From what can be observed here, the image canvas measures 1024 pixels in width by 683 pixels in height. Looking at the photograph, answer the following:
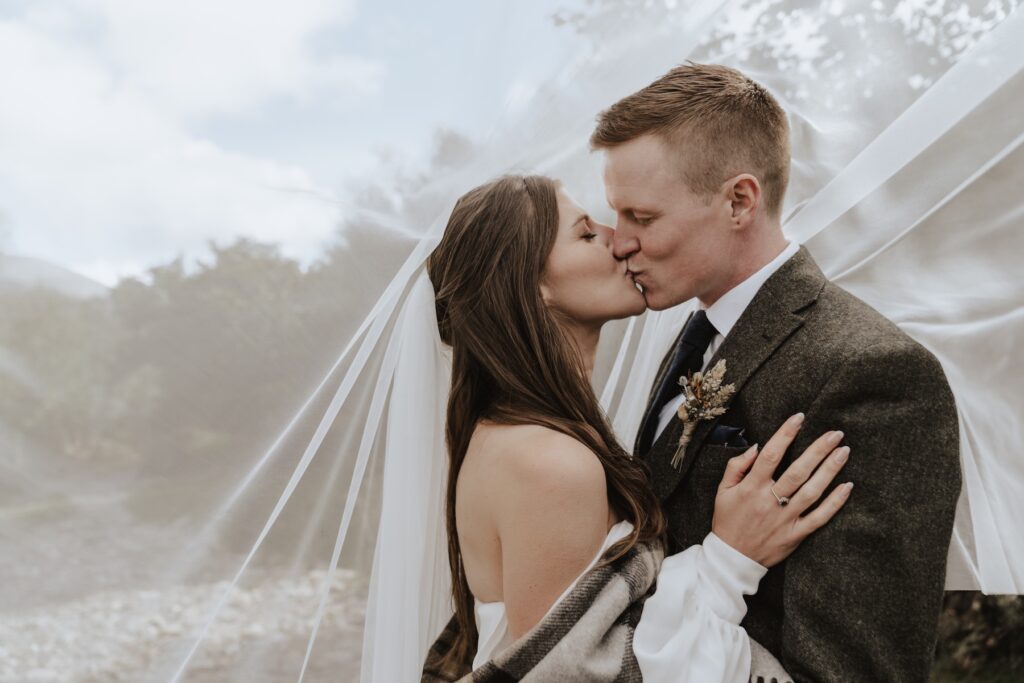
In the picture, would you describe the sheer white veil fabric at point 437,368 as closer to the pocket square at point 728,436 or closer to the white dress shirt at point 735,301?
the white dress shirt at point 735,301

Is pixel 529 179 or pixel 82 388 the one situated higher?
pixel 529 179

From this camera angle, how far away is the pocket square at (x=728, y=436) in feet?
8.24

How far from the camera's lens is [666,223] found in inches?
106

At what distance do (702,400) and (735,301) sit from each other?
35cm

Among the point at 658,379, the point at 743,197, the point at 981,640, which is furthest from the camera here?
the point at 981,640

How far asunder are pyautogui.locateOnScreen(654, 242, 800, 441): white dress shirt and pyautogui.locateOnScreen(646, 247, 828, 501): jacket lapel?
0.04m

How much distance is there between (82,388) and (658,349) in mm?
1877

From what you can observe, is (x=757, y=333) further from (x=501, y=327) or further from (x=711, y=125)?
(x=501, y=327)

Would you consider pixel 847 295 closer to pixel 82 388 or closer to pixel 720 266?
pixel 720 266

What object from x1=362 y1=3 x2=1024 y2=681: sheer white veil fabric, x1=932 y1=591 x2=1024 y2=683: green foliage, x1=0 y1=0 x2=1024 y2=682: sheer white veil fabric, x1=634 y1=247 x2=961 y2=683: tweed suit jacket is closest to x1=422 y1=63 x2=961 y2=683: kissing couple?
x1=634 y1=247 x2=961 y2=683: tweed suit jacket

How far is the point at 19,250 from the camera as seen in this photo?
2273 millimetres

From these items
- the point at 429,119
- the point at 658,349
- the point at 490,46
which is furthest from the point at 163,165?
the point at 658,349

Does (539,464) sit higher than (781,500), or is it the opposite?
(539,464)

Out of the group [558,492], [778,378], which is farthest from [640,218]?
[558,492]
